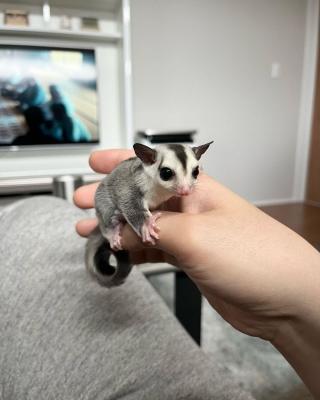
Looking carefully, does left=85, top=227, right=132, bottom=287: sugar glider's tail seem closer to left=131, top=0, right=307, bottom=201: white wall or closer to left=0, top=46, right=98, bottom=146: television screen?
left=0, top=46, right=98, bottom=146: television screen

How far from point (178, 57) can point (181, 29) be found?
236 mm

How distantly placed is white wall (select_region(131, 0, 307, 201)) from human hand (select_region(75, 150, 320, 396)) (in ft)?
9.02

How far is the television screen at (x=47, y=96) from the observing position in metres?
2.61

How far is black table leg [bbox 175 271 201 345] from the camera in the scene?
1453 mm

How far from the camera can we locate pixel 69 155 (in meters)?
3.04

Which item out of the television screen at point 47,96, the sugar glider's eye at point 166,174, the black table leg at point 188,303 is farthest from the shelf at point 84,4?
the sugar glider's eye at point 166,174

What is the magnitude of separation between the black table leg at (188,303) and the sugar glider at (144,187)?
70cm

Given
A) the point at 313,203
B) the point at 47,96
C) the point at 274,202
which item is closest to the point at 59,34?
the point at 47,96

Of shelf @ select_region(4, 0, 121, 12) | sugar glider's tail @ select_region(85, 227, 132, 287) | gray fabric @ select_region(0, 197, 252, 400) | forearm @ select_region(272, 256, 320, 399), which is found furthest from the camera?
shelf @ select_region(4, 0, 121, 12)

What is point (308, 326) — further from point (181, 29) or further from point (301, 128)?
point (301, 128)

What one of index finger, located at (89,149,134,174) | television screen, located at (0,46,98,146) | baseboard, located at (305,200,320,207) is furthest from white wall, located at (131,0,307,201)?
index finger, located at (89,149,134,174)

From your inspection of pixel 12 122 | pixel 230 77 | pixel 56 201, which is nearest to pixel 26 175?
pixel 12 122

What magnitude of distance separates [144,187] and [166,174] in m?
0.07

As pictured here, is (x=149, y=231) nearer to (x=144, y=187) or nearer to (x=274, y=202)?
(x=144, y=187)
